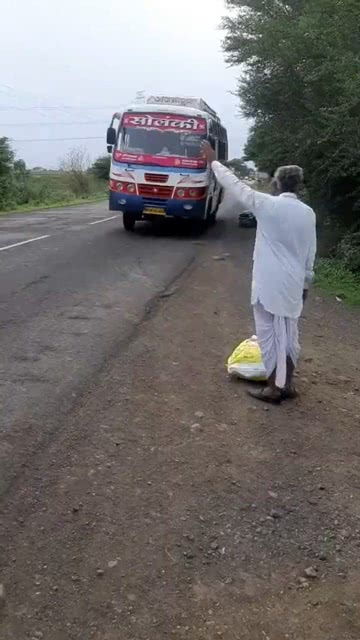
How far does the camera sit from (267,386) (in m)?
5.83

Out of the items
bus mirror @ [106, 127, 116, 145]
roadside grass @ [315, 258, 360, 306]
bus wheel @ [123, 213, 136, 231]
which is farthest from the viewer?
bus wheel @ [123, 213, 136, 231]

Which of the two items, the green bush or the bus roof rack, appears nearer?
the green bush

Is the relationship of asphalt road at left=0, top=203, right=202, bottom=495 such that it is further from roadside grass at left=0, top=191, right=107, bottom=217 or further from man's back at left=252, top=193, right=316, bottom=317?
roadside grass at left=0, top=191, right=107, bottom=217

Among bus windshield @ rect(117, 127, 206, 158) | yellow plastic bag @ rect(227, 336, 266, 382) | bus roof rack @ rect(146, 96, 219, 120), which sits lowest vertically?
yellow plastic bag @ rect(227, 336, 266, 382)

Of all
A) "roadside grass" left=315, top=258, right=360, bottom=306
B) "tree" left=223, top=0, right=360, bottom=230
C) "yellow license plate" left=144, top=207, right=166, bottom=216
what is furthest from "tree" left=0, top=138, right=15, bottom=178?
"roadside grass" left=315, top=258, right=360, bottom=306

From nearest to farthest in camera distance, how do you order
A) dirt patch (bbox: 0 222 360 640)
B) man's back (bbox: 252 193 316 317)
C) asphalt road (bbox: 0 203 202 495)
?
dirt patch (bbox: 0 222 360 640), asphalt road (bbox: 0 203 202 495), man's back (bbox: 252 193 316 317)

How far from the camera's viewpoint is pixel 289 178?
539 cm

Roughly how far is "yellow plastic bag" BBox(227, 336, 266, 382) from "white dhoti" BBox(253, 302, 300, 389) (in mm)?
303

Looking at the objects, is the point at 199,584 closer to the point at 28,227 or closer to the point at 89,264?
the point at 89,264

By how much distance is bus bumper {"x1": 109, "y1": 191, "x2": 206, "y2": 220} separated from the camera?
54.0 ft

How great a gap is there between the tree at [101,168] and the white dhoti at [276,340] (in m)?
58.8

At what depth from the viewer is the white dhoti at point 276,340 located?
5.58m

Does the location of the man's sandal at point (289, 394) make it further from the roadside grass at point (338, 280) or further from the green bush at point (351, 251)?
the green bush at point (351, 251)

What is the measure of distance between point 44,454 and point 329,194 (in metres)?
12.2
